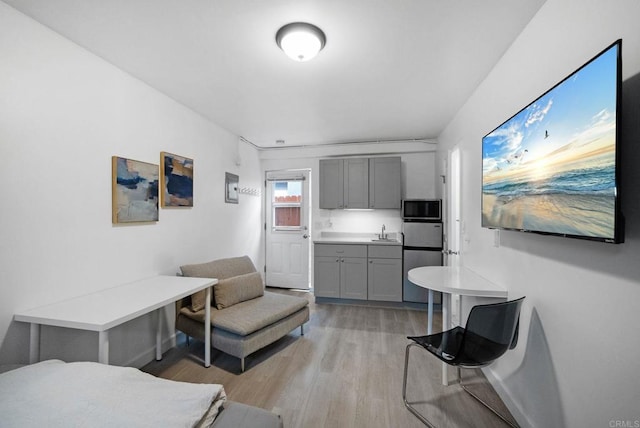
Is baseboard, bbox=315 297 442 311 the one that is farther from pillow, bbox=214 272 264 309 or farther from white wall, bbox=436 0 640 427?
white wall, bbox=436 0 640 427

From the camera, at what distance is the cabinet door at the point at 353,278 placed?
13.2 ft

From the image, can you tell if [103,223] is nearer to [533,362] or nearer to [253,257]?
[253,257]

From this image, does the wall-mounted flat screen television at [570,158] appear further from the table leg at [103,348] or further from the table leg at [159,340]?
the table leg at [159,340]

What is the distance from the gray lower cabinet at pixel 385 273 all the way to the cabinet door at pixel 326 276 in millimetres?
471

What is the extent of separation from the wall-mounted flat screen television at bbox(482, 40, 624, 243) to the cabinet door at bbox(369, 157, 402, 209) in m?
2.46

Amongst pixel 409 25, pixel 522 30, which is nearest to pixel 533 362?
pixel 522 30

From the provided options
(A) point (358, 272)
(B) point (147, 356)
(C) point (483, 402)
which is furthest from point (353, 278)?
(B) point (147, 356)

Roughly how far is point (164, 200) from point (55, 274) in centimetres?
104

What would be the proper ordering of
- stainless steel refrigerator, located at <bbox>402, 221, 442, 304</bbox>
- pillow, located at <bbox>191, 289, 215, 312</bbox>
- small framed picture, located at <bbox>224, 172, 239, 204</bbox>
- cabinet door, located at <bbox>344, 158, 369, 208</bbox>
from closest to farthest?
pillow, located at <bbox>191, 289, 215, 312</bbox> < small framed picture, located at <bbox>224, 172, 239, 204</bbox> < stainless steel refrigerator, located at <bbox>402, 221, 442, 304</bbox> < cabinet door, located at <bbox>344, 158, 369, 208</bbox>

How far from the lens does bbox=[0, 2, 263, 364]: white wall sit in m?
1.56

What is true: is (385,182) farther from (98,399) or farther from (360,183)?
(98,399)

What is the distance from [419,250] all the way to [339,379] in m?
2.25

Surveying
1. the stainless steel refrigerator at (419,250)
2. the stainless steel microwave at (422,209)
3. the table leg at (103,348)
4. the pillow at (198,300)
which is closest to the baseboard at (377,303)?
the stainless steel refrigerator at (419,250)

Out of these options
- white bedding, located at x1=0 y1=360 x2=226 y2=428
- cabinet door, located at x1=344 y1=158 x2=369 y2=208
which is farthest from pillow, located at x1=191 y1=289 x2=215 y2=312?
cabinet door, located at x1=344 y1=158 x2=369 y2=208
